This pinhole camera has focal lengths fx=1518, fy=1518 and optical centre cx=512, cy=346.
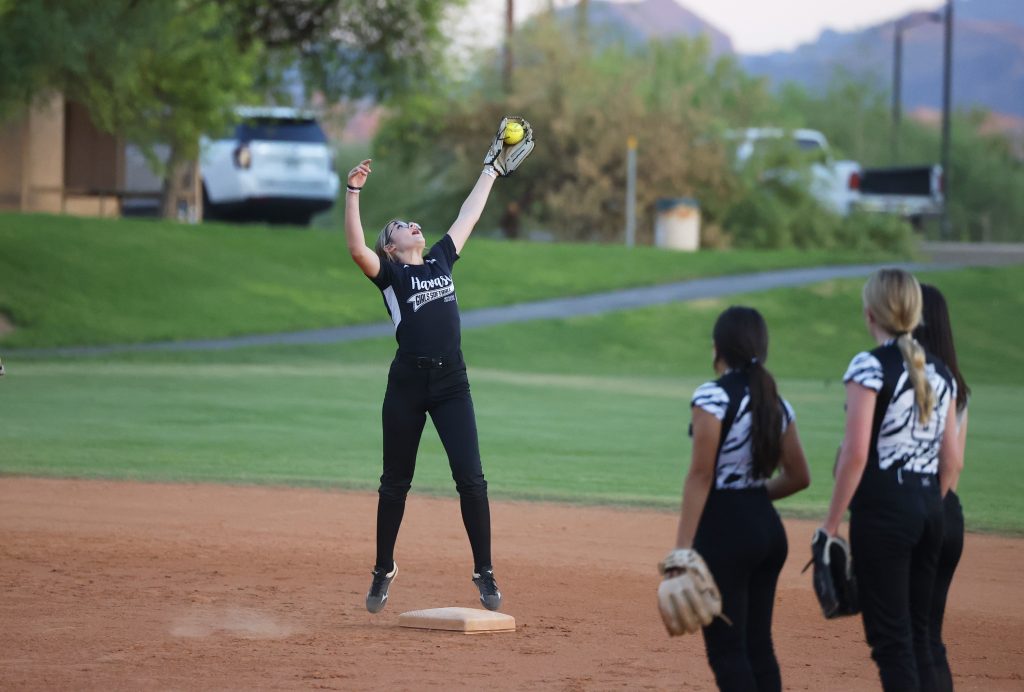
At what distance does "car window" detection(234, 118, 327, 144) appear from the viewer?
Result: 32812mm

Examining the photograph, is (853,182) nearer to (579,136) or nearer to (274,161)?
(579,136)

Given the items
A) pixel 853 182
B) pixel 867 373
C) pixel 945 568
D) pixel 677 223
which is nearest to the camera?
pixel 867 373

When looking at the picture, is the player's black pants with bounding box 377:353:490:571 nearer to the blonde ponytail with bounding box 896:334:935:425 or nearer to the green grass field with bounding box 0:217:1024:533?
the blonde ponytail with bounding box 896:334:935:425

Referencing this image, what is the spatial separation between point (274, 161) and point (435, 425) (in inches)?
1022

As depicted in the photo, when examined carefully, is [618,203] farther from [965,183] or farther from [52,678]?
[52,678]

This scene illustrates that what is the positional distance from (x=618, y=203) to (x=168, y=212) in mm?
12158

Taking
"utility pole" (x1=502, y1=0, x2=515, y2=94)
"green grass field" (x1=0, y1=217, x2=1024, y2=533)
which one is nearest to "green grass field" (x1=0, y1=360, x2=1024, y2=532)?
"green grass field" (x1=0, y1=217, x2=1024, y2=533)

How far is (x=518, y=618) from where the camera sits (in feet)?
26.7

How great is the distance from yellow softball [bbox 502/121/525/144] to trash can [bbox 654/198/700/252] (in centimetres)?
2970

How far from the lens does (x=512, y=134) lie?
8.45 meters

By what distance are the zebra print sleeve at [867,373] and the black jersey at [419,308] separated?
2.74m

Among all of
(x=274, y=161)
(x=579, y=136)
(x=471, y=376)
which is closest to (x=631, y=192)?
(x=579, y=136)

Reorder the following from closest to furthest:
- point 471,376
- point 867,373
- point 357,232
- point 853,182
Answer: point 867,373 < point 357,232 < point 471,376 < point 853,182

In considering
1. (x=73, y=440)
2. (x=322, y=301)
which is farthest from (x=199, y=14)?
(x=73, y=440)
